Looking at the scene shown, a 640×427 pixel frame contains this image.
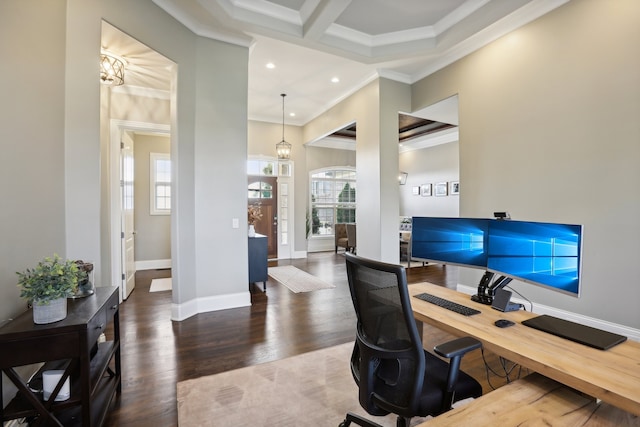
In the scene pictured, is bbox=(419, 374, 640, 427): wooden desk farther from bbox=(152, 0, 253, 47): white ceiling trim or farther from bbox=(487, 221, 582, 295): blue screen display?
bbox=(152, 0, 253, 47): white ceiling trim

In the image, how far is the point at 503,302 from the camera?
171 centimetres

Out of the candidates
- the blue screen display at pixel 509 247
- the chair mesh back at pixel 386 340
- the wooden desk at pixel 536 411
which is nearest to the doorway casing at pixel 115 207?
the chair mesh back at pixel 386 340

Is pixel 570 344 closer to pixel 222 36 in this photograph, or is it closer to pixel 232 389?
pixel 232 389

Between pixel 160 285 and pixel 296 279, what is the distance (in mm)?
Result: 2282

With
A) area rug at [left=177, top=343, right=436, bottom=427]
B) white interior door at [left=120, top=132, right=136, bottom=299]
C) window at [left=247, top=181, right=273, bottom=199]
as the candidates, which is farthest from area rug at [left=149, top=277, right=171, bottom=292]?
area rug at [left=177, top=343, right=436, bottom=427]

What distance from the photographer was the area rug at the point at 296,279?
4.80 meters

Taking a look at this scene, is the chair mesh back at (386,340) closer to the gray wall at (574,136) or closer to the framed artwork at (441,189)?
the gray wall at (574,136)

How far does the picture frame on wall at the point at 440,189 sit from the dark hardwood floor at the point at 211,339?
5.01m

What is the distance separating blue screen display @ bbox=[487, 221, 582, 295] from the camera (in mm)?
1367


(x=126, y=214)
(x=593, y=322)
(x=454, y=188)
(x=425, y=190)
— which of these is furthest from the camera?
(x=425, y=190)

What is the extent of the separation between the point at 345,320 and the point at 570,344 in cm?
235

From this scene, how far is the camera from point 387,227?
489 centimetres

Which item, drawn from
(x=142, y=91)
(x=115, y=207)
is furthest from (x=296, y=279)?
(x=142, y=91)

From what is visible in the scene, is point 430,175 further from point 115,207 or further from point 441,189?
point 115,207
